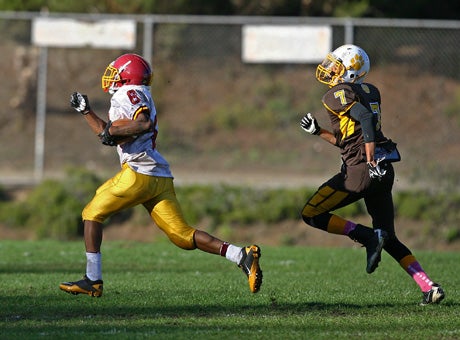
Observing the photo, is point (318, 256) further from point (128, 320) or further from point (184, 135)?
point (184, 135)

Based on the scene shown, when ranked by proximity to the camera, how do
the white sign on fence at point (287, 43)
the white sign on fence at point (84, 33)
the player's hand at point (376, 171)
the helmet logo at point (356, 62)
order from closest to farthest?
the player's hand at point (376, 171), the helmet logo at point (356, 62), the white sign on fence at point (287, 43), the white sign on fence at point (84, 33)

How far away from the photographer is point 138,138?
7.62 metres

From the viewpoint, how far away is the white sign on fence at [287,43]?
51.6 feet

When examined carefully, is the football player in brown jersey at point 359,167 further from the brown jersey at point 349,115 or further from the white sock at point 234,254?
the white sock at point 234,254

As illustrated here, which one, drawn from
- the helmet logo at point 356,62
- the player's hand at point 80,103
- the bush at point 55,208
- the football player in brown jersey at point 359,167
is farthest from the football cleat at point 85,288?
the bush at point 55,208

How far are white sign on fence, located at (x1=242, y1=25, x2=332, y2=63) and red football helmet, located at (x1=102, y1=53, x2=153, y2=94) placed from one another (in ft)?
27.1

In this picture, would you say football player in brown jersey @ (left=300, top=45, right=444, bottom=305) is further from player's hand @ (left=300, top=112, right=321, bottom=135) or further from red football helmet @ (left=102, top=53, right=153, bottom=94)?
red football helmet @ (left=102, top=53, right=153, bottom=94)

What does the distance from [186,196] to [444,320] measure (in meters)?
8.83

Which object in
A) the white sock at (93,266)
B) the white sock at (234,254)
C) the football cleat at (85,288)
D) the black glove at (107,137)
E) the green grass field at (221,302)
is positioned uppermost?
the black glove at (107,137)

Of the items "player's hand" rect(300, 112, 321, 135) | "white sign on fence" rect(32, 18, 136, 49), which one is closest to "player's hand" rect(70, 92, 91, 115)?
"player's hand" rect(300, 112, 321, 135)

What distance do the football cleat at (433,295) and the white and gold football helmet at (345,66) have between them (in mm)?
1768

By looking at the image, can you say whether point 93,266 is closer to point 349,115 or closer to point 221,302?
point 221,302

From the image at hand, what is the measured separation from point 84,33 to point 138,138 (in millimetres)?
8947

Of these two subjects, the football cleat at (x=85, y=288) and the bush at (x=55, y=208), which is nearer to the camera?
the football cleat at (x=85, y=288)
